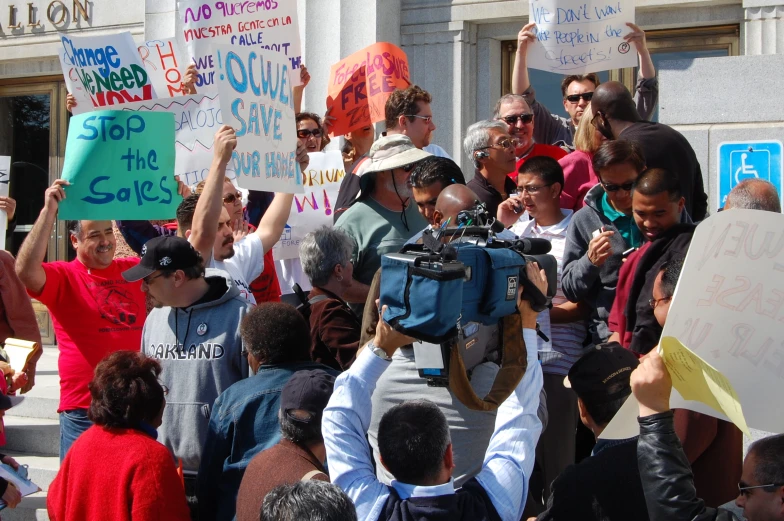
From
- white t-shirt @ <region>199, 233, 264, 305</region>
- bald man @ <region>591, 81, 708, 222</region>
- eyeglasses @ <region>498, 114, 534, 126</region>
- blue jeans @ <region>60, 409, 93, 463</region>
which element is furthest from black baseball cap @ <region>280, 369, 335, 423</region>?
eyeglasses @ <region>498, 114, 534, 126</region>

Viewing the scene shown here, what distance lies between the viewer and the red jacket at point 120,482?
11.8 ft

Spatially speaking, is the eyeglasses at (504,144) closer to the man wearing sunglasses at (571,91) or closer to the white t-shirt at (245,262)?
the man wearing sunglasses at (571,91)

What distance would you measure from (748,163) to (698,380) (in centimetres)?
313

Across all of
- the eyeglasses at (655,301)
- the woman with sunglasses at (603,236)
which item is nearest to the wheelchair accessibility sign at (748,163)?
the woman with sunglasses at (603,236)

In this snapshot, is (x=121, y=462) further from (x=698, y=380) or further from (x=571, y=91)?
(x=571, y=91)

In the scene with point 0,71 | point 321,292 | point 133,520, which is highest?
point 0,71

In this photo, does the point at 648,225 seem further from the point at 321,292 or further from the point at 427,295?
the point at 427,295

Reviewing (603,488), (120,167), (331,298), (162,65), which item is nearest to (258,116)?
(120,167)

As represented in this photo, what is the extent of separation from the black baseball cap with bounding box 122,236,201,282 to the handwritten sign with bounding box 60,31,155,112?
218 cm

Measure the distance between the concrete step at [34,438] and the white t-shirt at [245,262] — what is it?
2.71 metres

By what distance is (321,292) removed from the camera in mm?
4703

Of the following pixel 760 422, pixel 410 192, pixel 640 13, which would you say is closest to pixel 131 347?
pixel 410 192

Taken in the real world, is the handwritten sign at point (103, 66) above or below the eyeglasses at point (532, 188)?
above

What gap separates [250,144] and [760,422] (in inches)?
141
